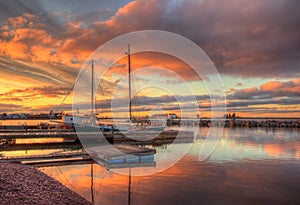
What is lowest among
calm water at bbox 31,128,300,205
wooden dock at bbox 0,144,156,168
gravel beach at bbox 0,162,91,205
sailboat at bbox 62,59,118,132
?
calm water at bbox 31,128,300,205

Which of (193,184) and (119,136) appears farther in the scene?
(119,136)

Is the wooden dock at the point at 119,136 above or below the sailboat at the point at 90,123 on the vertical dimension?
below

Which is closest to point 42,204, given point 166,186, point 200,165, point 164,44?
point 166,186

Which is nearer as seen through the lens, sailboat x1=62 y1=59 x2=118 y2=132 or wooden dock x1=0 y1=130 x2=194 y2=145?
wooden dock x1=0 y1=130 x2=194 y2=145

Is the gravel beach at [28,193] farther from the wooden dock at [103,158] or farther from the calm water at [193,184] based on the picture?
the wooden dock at [103,158]

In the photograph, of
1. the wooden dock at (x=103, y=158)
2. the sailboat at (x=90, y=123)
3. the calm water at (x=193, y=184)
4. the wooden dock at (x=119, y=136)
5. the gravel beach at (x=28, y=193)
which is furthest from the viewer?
the sailboat at (x=90, y=123)

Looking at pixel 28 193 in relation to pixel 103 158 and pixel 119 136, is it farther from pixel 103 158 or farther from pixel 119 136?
pixel 119 136

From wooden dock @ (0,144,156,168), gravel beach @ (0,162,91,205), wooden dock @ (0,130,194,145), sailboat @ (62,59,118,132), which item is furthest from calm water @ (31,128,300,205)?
sailboat @ (62,59,118,132)

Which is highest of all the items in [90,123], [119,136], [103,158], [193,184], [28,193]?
[90,123]

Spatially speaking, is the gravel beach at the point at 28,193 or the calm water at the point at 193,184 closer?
the gravel beach at the point at 28,193

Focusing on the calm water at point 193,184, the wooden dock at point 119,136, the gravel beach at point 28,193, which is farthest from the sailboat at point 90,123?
the gravel beach at point 28,193

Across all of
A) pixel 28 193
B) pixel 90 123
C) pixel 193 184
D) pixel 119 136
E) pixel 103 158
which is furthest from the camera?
pixel 90 123

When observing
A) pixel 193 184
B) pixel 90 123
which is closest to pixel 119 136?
pixel 90 123

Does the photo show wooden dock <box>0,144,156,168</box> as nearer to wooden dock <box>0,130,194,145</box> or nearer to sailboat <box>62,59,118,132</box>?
wooden dock <box>0,130,194,145</box>
